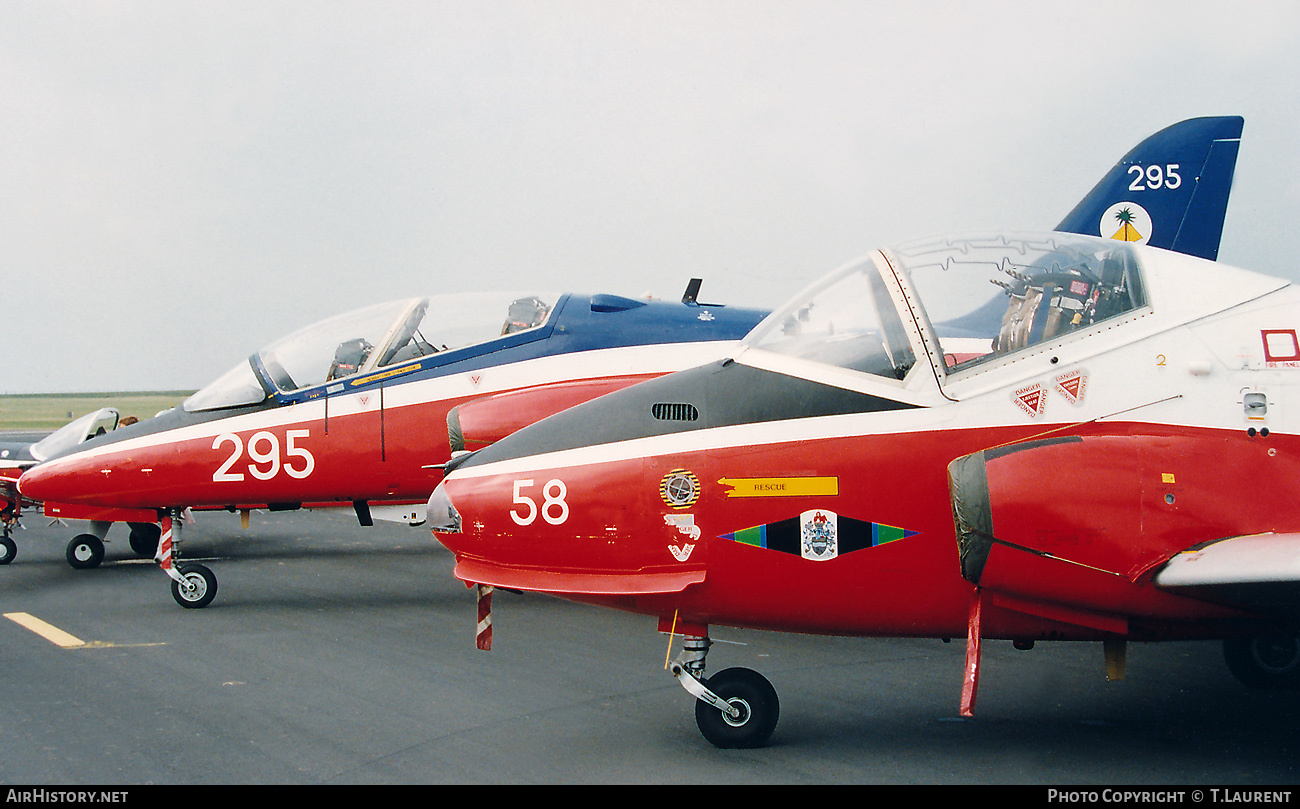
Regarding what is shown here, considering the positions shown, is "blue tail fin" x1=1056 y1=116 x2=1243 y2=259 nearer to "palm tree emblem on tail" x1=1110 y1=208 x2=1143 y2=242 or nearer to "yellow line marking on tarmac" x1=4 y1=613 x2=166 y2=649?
"palm tree emblem on tail" x1=1110 y1=208 x2=1143 y2=242

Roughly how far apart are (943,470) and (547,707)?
2.78 m

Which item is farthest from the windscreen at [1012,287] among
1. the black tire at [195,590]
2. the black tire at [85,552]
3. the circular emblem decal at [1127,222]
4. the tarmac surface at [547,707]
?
the black tire at [85,552]

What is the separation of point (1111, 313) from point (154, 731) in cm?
542

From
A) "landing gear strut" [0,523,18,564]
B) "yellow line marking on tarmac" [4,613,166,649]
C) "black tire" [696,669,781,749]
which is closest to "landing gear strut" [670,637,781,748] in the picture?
"black tire" [696,669,781,749]

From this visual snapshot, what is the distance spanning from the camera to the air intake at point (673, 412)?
480 centimetres

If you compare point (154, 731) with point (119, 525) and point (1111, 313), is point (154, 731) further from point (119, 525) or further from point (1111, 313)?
point (119, 525)

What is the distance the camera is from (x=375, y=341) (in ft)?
30.4

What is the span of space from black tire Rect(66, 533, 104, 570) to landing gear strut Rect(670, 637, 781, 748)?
1018 centimetres

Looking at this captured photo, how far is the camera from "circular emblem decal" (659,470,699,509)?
465 cm

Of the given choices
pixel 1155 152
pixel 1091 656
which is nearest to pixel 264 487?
pixel 1091 656

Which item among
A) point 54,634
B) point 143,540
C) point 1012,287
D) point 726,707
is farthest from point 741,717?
point 143,540

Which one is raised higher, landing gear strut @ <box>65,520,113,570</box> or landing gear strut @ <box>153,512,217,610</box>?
landing gear strut @ <box>153,512,217,610</box>

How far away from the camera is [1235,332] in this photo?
4574mm

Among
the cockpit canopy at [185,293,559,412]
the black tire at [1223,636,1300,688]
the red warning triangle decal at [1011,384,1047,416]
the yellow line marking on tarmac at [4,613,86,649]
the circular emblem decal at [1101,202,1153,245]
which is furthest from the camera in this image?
the circular emblem decal at [1101,202,1153,245]
